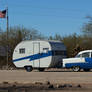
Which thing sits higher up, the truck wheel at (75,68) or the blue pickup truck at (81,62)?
the blue pickup truck at (81,62)

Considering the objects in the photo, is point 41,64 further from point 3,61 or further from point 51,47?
point 3,61

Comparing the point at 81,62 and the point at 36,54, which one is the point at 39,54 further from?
the point at 81,62

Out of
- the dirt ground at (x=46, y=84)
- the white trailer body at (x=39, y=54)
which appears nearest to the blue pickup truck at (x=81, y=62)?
the white trailer body at (x=39, y=54)

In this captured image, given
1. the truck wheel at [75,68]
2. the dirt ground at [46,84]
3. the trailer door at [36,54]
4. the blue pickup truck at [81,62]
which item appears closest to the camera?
the dirt ground at [46,84]

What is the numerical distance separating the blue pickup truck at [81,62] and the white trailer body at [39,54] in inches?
46.8

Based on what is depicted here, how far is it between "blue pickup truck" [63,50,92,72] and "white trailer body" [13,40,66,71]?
119 cm

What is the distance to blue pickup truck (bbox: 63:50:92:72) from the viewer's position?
2942 cm

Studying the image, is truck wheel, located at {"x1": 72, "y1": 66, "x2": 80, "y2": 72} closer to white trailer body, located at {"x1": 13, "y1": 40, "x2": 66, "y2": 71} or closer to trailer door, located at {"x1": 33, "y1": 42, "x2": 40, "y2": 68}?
white trailer body, located at {"x1": 13, "y1": 40, "x2": 66, "y2": 71}

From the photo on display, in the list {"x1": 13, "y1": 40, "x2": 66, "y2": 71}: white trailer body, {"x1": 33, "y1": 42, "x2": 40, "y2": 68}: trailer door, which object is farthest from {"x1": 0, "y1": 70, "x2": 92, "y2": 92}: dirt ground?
A: {"x1": 33, "y1": 42, "x2": 40, "y2": 68}: trailer door

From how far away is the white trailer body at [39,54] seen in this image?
1201 inches

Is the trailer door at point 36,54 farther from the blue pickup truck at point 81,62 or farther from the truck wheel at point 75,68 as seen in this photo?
the truck wheel at point 75,68

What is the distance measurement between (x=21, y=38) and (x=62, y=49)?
16.8m

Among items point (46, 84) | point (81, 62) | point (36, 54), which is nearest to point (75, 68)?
point (81, 62)

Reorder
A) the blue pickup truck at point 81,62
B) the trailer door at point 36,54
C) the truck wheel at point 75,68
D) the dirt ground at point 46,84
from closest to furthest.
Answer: the dirt ground at point 46,84 < the blue pickup truck at point 81,62 < the truck wheel at point 75,68 < the trailer door at point 36,54
